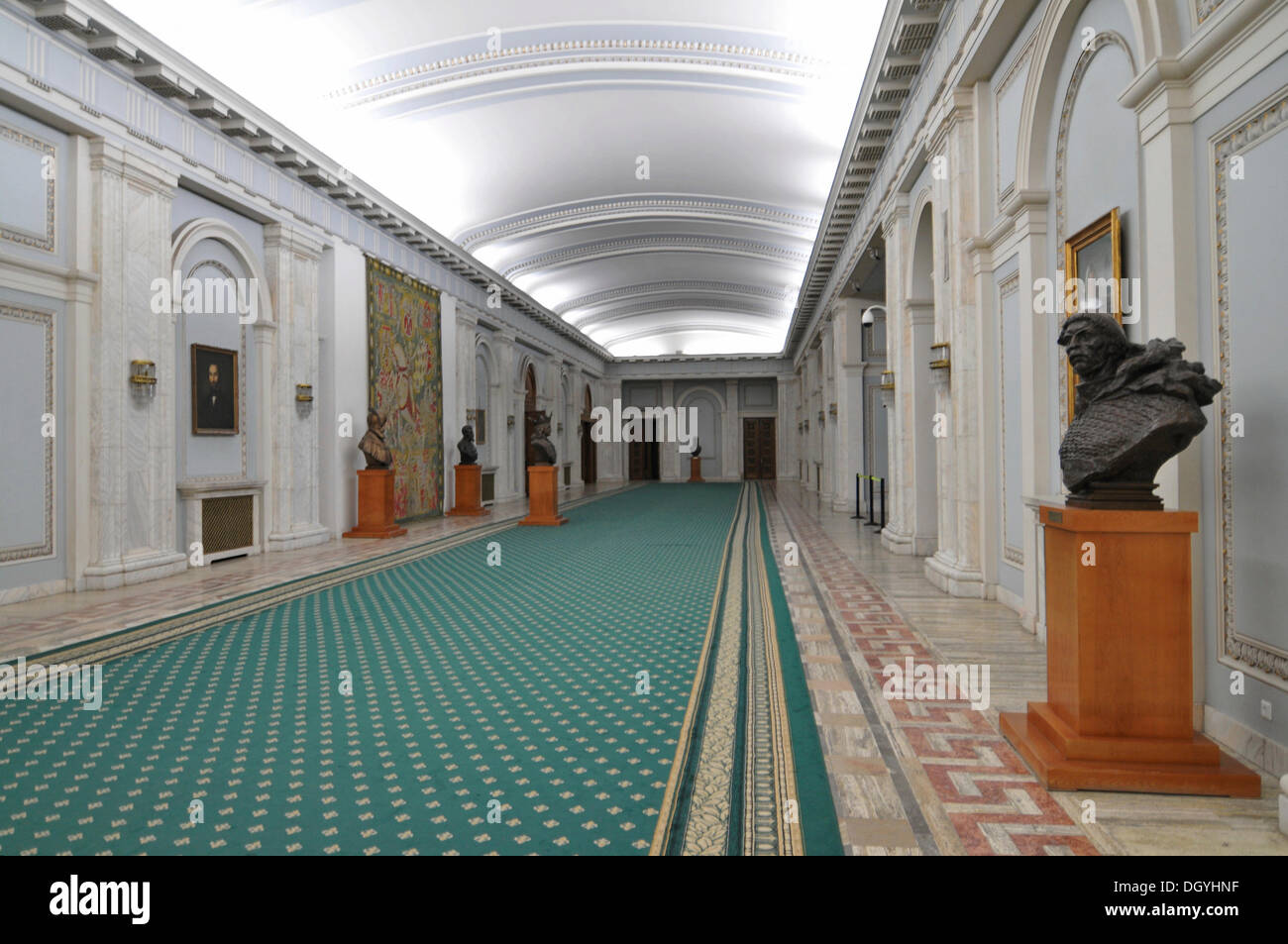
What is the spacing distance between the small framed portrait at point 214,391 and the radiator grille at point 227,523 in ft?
2.56

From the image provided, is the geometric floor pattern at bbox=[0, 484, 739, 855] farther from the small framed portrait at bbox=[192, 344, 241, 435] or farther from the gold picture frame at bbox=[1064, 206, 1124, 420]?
the small framed portrait at bbox=[192, 344, 241, 435]

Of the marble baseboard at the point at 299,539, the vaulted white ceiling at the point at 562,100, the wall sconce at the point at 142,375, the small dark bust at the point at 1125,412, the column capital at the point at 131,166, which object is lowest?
the marble baseboard at the point at 299,539

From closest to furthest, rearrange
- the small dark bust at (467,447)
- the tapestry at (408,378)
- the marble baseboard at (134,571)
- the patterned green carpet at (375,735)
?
the patterned green carpet at (375,735) < the marble baseboard at (134,571) < the tapestry at (408,378) < the small dark bust at (467,447)

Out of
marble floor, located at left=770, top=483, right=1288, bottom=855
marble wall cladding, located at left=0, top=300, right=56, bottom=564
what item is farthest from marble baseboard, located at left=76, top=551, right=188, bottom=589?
marble floor, located at left=770, top=483, right=1288, bottom=855

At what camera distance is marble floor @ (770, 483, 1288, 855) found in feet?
7.16

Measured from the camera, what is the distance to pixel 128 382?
22.2 ft

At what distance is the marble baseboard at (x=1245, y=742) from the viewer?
98.4 inches

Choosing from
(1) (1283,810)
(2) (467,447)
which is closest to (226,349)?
(2) (467,447)

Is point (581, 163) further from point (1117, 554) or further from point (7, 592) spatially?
point (1117, 554)

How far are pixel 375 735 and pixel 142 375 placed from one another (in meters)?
5.51

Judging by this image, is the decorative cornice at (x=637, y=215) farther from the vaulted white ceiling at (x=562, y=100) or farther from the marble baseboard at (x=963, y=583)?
the marble baseboard at (x=963, y=583)

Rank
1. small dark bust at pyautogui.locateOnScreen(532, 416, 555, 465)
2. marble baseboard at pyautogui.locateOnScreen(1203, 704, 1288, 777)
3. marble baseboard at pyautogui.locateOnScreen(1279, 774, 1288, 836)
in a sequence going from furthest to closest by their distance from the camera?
small dark bust at pyautogui.locateOnScreen(532, 416, 555, 465) → marble baseboard at pyautogui.locateOnScreen(1203, 704, 1288, 777) → marble baseboard at pyautogui.locateOnScreen(1279, 774, 1288, 836)

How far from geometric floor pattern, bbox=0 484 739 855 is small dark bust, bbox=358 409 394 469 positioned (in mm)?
4962

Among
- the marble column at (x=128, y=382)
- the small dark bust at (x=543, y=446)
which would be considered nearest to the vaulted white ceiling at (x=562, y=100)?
the marble column at (x=128, y=382)
